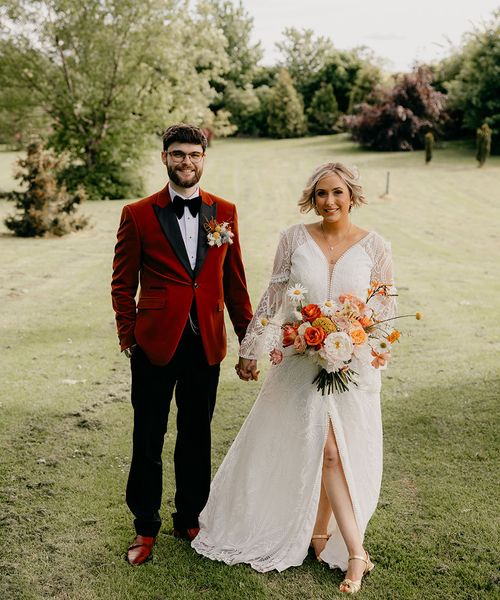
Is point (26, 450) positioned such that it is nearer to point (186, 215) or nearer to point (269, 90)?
point (186, 215)

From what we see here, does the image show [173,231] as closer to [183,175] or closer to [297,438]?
[183,175]

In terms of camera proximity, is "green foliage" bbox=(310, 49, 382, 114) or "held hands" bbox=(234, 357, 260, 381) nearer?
"held hands" bbox=(234, 357, 260, 381)

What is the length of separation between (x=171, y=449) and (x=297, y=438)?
1879mm

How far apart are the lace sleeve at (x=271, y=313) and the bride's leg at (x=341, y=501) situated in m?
0.57

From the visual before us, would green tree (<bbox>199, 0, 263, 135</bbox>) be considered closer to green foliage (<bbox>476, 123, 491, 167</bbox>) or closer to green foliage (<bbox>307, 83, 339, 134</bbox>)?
green foliage (<bbox>307, 83, 339, 134</bbox>)

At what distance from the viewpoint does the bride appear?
361cm

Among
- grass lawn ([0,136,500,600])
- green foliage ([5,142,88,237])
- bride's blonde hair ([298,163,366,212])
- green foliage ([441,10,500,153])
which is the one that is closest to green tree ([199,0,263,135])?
green foliage ([441,10,500,153])

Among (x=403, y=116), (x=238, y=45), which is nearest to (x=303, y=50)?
(x=238, y=45)

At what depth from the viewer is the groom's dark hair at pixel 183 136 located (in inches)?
134

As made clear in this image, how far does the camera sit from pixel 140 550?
3.75m

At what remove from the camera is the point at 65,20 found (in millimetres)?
22969

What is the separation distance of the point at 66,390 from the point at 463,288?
22.9ft

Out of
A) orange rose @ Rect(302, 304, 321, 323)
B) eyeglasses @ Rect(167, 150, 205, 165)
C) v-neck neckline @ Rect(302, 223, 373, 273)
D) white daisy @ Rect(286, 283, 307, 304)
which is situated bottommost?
orange rose @ Rect(302, 304, 321, 323)

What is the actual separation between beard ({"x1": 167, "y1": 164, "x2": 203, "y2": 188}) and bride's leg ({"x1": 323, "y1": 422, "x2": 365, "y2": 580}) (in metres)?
1.45
